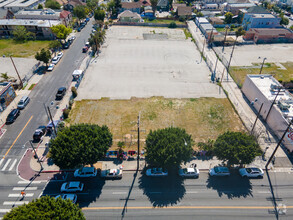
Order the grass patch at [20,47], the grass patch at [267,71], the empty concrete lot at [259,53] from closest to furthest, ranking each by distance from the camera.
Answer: the grass patch at [267,71], the grass patch at [20,47], the empty concrete lot at [259,53]

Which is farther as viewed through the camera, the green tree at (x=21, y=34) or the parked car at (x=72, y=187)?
the green tree at (x=21, y=34)

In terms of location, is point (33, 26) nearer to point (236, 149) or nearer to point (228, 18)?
point (236, 149)

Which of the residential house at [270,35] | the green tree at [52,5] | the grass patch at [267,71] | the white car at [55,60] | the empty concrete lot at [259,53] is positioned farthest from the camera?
the green tree at [52,5]

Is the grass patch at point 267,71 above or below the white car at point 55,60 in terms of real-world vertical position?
below

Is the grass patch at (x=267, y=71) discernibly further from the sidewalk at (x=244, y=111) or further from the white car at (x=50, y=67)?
the white car at (x=50, y=67)

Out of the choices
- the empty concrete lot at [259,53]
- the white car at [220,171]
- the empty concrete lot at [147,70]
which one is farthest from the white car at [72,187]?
the empty concrete lot at [259,53]

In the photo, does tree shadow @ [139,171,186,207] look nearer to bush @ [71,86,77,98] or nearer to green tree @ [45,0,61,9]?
bush @ [71,86,77,98]

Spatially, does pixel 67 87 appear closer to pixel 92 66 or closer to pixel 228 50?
pixel 92 66
